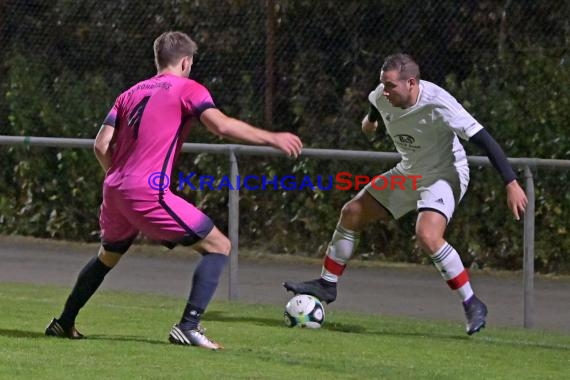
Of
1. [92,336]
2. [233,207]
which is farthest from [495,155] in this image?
[92,336]

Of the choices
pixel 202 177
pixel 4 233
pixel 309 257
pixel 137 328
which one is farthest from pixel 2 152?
pixel 137 328

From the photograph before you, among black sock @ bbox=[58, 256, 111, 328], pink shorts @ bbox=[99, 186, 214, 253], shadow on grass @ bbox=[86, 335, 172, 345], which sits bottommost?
shadow on grass @ bbox=[86, 335, 172, 345]

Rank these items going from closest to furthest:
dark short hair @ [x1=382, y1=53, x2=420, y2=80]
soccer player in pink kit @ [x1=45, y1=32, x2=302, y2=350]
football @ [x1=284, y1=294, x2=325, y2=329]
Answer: soccer player in pink kit @ [x1=45, y1=32, x2=302, y2=350]
dark short hair @ [x1=382, y1=53, x2=420, y2=80]
football @ [x1=284, y1=294, x2=325, y2=329]

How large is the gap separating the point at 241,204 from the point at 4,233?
9.82 feet

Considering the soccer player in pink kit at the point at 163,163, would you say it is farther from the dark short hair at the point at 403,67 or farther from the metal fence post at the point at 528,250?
the metal fence post at the point at 528,250

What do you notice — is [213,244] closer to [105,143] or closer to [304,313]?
[105,143]

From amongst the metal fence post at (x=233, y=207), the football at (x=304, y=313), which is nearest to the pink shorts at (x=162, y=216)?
the football at (x=304, y=313)

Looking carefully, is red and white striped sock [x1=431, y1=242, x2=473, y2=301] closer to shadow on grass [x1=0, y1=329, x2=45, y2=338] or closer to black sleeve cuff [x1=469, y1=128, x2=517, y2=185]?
black sleeve cuff [x1=469, y1=128, x2=517, y2=185]

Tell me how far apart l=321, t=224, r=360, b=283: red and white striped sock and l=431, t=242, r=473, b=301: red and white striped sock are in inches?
33.7

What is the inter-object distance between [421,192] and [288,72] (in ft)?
18.6

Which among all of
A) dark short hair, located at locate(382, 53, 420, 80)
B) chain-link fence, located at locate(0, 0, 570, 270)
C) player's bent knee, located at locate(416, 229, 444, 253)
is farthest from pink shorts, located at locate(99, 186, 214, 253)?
chain-link fence, located at locate(0, 0, 570, 270)

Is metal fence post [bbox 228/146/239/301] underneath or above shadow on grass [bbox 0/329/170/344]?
above

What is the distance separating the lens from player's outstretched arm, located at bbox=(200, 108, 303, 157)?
771 centimetres

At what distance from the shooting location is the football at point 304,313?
9.66 meters
